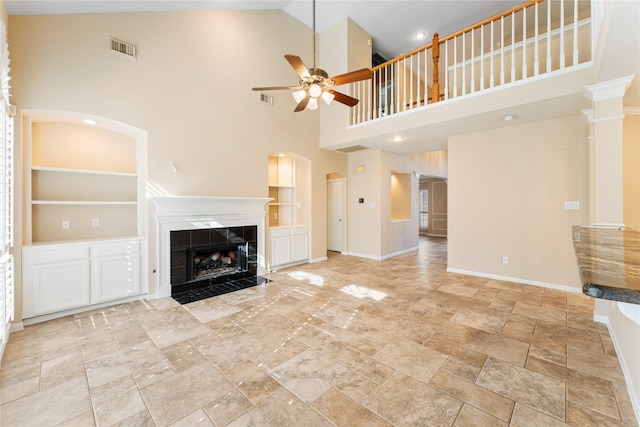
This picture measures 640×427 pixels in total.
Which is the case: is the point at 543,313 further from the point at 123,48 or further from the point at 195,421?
the point at 123,48

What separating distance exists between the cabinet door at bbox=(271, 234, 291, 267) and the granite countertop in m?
4.73

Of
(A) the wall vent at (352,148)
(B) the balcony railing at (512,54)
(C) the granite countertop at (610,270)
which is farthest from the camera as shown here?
(A) the wall vent at (352,148)

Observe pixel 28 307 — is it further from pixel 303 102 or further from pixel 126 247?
pixel 303 102

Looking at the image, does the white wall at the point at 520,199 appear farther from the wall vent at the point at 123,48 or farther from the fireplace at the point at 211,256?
the wall vent at the point at 123,48

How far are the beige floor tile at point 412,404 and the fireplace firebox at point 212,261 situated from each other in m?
2.99

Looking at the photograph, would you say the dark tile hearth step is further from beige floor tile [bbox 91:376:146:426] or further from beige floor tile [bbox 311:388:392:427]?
beige floor tile [bbox 311:388:392:427]

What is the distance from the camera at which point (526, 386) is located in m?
1.97

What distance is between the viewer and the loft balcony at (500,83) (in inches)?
131

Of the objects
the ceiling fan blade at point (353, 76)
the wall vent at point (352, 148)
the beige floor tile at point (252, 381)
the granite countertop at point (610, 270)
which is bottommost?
the beige floor tile at point (252, 381)

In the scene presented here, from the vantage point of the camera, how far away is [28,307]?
296cm

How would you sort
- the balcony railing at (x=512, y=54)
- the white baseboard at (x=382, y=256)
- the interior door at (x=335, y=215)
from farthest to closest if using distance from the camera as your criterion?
the interior door at (x=335, y=215) → the white baseboard at (x=382, y=256) → the balcony railing at (x=512, y=54)

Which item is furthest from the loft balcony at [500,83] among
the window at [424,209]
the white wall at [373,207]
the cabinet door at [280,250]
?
the window at [424,209]

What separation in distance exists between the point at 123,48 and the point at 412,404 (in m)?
5.20

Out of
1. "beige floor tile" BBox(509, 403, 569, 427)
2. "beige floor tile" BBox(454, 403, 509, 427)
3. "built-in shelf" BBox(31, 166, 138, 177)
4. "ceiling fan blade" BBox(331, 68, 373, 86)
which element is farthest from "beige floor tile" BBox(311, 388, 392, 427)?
"built-in shelf" BBox(31, 166, 138, 177)
